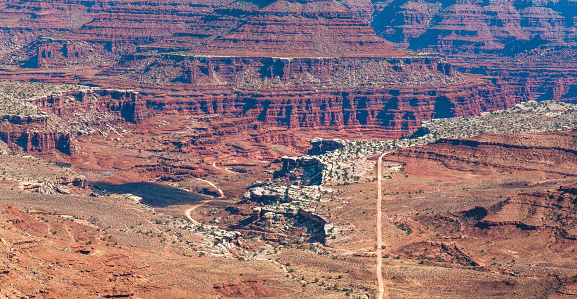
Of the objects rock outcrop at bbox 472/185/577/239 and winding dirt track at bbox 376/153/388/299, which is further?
rock outcrop at bbox 472/185/577/239

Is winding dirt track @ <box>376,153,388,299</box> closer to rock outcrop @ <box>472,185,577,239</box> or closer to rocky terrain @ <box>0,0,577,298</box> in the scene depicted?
rocky terrain @ <box>0,0,577,298</box>

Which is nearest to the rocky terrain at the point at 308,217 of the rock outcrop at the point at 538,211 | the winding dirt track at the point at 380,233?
the rock outcrop at the point at 538,211

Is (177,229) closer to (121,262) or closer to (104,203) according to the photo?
(104,203)

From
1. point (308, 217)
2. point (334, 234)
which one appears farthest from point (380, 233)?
point (308, 217)

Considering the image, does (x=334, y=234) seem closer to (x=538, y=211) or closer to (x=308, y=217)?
(x=308, y=217)

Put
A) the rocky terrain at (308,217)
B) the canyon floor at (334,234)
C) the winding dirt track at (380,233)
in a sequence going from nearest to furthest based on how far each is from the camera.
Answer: the canyon floor at (334,234) → the rocky terrain at (308,217) → the winding dirt track at (380,233)

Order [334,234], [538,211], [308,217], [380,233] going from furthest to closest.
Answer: [308,217] → [334,234] → [380,233] → [538,211]

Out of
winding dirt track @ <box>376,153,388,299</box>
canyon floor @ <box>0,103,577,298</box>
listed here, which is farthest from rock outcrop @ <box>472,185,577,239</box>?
winding dirt track @ <box>376,153,388,299</box>

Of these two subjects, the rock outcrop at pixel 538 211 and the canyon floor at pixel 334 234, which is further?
the rock outcrop at pixel 538 211

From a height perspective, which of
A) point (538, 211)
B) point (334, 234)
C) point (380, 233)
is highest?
point (538, 211)

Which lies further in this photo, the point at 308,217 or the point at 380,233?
the point at 308,217

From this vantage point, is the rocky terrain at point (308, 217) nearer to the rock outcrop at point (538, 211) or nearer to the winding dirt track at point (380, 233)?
the rock outcrop at point (538, 211)

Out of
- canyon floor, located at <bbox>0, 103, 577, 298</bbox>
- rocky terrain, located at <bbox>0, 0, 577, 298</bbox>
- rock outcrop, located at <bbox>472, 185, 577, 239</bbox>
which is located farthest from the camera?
rock outcrop, located at <bbox>472, 185, 577, 239</bbox>
